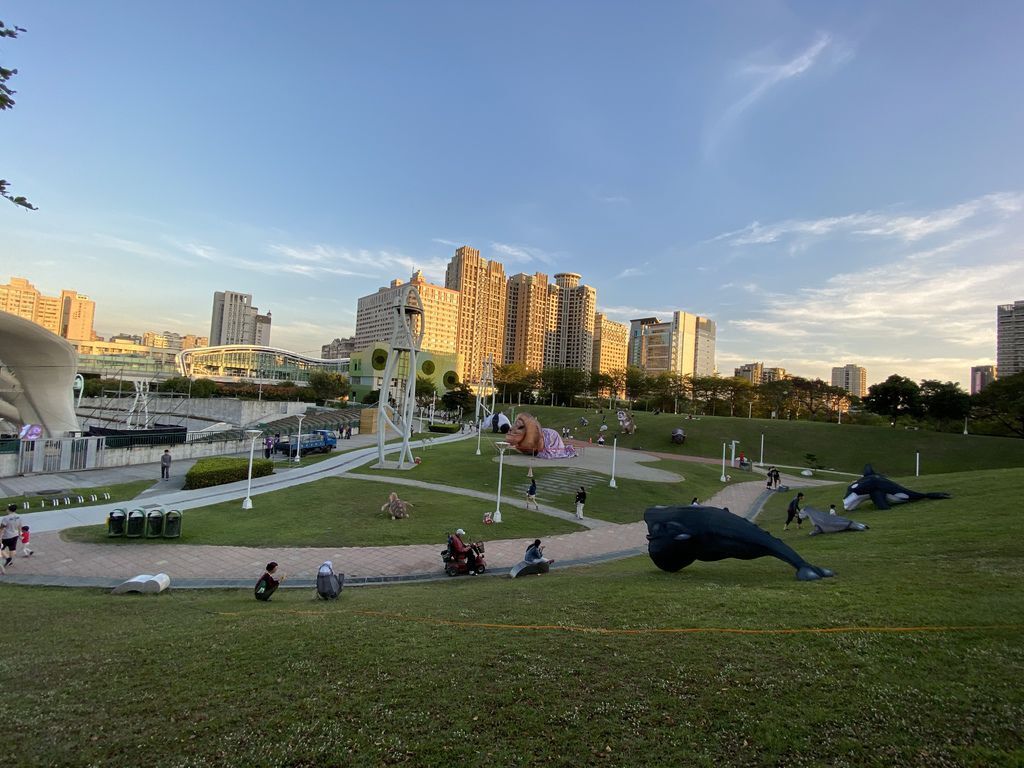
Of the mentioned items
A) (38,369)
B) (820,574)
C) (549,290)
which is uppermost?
(549,290)

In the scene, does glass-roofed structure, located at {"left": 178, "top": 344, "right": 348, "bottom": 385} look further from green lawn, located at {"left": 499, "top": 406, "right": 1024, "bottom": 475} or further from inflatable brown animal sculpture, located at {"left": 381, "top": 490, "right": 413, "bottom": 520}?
inflatable brown animal sculpture, located at {"left": 381, "top": 490, "right": 413, "bottom": 520}

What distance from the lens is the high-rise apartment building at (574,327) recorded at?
183500mm

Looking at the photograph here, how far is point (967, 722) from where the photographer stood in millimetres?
4781

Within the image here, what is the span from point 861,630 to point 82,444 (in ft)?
113

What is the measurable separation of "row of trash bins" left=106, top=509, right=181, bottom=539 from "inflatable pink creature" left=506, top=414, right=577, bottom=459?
73.4 ft

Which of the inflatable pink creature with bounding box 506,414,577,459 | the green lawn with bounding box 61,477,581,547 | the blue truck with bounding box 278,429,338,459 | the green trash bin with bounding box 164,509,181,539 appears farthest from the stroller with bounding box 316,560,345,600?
the blue truck with bounding box 278,429,338,459

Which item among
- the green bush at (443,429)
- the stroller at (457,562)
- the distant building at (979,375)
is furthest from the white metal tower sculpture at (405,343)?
the distant building at (979,375)

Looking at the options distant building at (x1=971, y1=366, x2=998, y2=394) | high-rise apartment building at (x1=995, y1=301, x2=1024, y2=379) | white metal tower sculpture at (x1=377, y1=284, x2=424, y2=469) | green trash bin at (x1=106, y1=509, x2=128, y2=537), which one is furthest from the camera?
distant building at (x1=971, y1=366, x2=998, y2=394)

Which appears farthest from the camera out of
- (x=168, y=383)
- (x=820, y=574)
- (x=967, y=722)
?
(x=168, y=383)

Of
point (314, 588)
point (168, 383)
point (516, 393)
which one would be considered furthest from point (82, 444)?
point (516, 393)

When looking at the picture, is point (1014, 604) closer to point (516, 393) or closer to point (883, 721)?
point (883, 721)

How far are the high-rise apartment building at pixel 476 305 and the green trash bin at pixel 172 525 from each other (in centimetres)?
14399

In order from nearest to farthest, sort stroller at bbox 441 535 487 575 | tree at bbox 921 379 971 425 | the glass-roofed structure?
stroller at bbox 441 535 487 575 < tree at bbox 921 379 971 425 < the glass-roofed structure

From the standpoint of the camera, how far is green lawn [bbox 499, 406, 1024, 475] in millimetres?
43906
